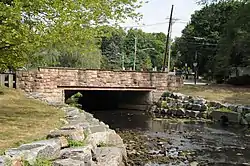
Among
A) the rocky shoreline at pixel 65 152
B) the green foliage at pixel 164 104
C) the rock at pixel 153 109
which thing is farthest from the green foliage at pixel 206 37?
the rocky shoreline at pixel 65 152

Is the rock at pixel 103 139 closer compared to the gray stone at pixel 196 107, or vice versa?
the rock at pixel 103 139

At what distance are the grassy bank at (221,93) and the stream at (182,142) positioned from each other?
4184mm

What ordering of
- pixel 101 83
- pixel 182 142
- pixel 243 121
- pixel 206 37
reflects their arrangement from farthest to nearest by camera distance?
pixel 206 37, pixel 101 83, pixel 243 121, pixel 182 142

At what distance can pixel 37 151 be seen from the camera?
5.12 metres

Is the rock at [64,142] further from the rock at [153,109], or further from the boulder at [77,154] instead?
the rock at [153,109]

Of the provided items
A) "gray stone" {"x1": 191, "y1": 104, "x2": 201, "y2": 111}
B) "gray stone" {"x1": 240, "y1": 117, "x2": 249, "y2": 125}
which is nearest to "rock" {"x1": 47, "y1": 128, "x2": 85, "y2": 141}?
"gray stone" {"x1": 240, "y1": 117, "x2": 249, "y2": 125}

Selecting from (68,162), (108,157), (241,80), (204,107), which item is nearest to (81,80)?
(204,107)

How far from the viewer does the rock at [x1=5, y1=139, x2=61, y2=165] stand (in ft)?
15.9

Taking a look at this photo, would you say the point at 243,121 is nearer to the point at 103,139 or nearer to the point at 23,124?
the point at 103,139

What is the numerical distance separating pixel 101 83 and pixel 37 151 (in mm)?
17714

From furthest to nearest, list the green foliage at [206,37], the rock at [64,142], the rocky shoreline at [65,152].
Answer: the green foliage at [206,37] < the rock at [64,142] < the rocky shoreline at [65,152]

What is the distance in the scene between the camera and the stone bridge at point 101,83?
20609 mm

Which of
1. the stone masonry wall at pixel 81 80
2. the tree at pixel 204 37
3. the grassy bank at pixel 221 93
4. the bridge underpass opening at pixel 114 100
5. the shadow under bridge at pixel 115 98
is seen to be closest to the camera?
the stone masonry wall at pixel 81 80

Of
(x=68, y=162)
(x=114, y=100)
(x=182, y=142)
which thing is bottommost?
(x=182, y=142)
